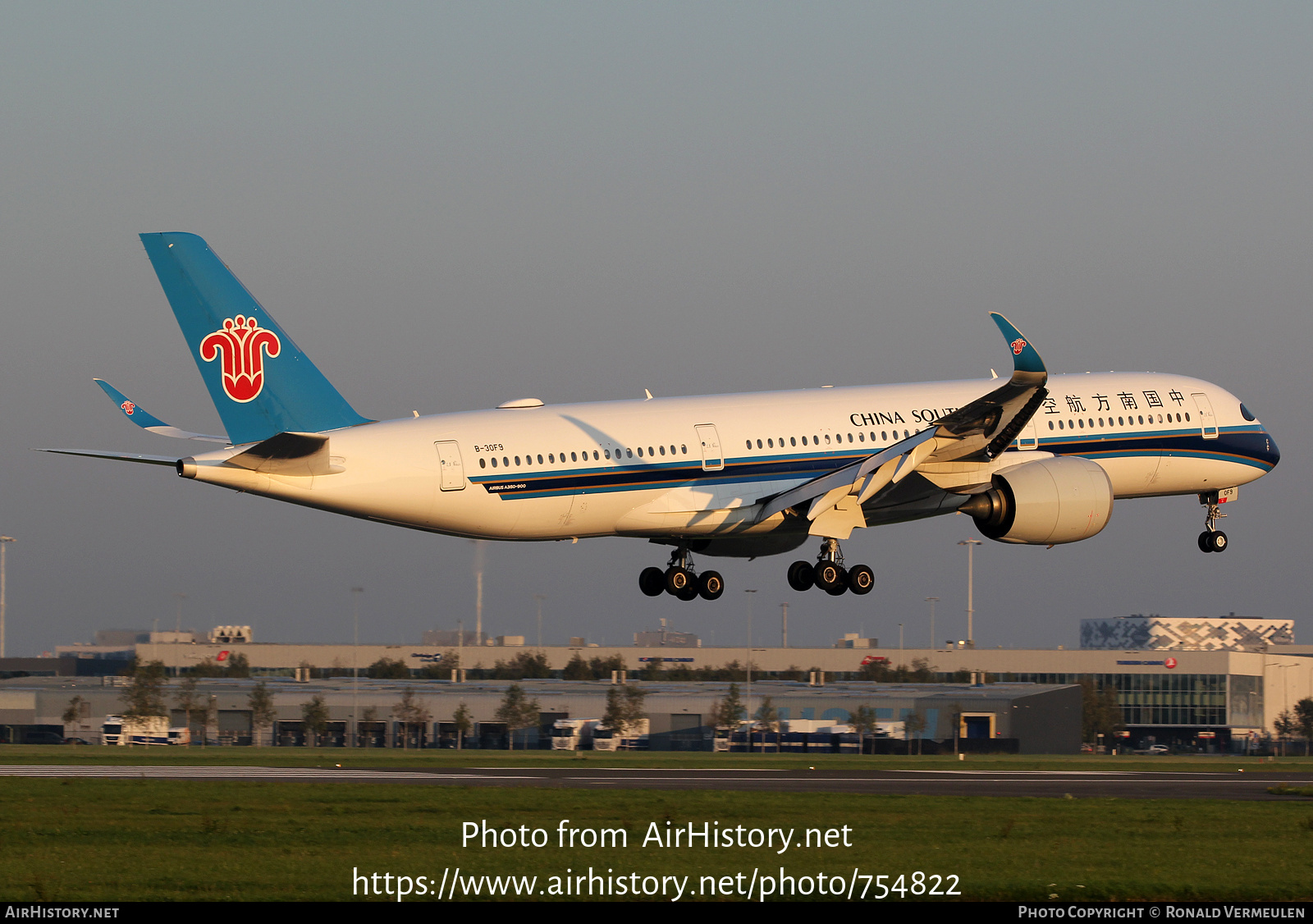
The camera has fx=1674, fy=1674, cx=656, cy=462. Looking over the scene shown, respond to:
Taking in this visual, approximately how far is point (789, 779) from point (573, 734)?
182ft

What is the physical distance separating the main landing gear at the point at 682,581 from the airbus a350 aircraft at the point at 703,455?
0.05 meters

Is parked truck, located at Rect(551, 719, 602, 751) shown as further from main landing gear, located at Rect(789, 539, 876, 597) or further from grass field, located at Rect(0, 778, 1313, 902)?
grass field, located at Rect(0, 778, 1313, 902)

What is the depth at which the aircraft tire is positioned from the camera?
4556 cm

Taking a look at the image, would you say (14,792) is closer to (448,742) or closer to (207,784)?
(207,784)

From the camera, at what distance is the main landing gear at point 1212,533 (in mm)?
52844

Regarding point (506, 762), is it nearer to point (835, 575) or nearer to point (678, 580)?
point (678, 580)

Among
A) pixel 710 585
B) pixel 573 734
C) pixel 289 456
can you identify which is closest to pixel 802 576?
pixel 710 585

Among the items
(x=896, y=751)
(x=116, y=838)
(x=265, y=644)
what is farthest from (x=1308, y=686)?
(x=116, y=838)

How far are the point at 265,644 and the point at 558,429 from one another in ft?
377

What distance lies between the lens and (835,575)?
45.6m

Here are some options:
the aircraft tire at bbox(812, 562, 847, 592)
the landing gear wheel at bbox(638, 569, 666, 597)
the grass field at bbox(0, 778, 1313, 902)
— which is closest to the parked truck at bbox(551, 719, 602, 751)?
the landing gear wheel at bbox(638, 569, 666, 597)

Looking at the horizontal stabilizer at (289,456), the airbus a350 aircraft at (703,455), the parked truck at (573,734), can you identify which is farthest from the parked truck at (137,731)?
the horizontal stabilizer at (289,456)

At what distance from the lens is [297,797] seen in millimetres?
38000

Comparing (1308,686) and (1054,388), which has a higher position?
(1054,388)
